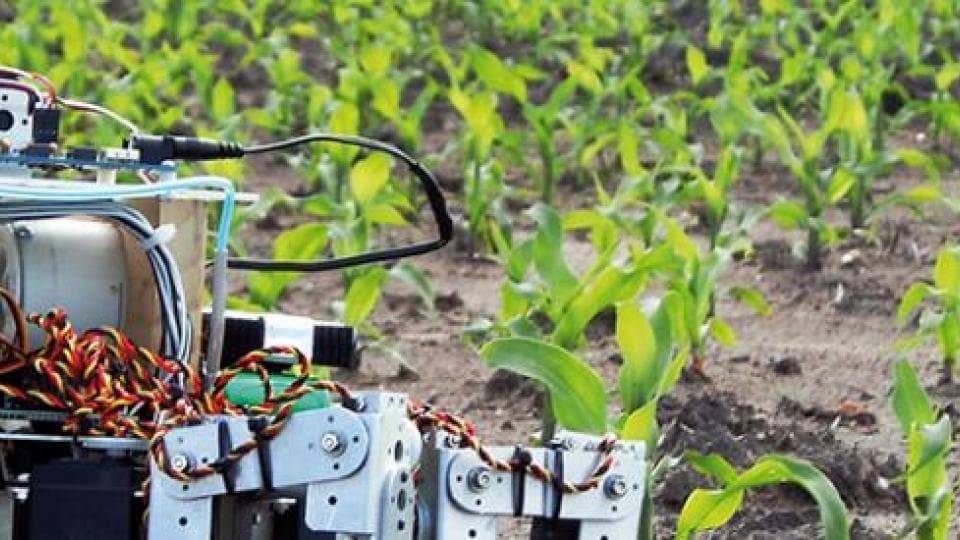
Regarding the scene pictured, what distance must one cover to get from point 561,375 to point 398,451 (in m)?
0.88

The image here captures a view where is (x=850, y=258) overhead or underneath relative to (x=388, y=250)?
overhead

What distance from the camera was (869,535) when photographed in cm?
432

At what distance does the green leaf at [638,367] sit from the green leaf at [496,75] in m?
4.28

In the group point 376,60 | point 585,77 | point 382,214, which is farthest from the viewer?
point 376,60

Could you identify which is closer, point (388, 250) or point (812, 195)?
point (388, 250)

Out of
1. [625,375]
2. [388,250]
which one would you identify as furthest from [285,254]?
[388,250]

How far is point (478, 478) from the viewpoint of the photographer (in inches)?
117

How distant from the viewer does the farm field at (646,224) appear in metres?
4.51

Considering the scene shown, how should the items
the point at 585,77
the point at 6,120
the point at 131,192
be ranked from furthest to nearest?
1. the point at 585,77
2. the point at 6,120
3. the point at 131,192

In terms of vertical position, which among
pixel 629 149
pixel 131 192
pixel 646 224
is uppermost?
pixel 629 149

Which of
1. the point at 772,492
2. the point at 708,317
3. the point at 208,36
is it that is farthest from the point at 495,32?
the point at 772,492

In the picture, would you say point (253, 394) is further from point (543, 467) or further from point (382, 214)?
point (382, 214)

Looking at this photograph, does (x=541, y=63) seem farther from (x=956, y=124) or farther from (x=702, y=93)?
(x=956, y=124)

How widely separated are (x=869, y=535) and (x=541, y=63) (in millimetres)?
6826
